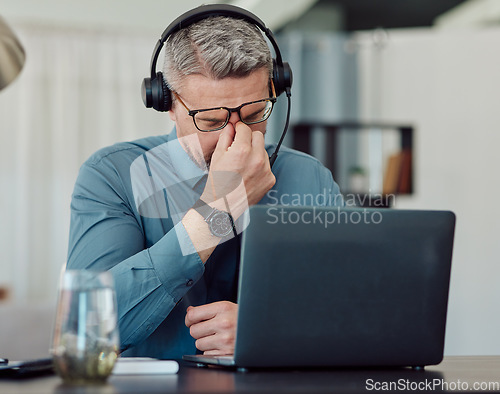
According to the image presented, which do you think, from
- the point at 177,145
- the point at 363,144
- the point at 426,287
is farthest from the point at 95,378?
the point at 363,144

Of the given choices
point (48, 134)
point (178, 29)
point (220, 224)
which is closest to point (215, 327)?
point (220, 224)

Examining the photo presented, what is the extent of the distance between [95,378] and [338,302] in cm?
33

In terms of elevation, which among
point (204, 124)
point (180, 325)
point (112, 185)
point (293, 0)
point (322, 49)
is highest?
point (293, 0)

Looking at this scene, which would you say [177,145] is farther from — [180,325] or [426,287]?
[426,287]

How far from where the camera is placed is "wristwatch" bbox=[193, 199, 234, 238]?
1038 millimetres

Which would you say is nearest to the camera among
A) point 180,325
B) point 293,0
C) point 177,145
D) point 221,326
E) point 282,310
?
point 282,310

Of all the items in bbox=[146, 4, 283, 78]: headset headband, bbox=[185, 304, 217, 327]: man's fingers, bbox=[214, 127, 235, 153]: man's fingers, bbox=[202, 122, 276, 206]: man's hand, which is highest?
bbox=[146, 4, 283, 78]: headset headband

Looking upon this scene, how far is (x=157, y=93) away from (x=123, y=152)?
0.50 feet

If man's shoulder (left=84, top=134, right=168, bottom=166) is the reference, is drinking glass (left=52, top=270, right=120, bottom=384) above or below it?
below

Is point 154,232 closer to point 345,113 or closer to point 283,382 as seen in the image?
point 283,382

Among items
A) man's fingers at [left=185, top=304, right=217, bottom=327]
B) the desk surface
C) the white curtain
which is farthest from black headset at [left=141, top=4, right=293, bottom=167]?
the white curtain

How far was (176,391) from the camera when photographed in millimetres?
677

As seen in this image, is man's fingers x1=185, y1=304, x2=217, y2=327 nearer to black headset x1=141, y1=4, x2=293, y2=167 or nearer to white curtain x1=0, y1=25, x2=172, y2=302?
black headset x1=141, y1=4, x2=293, y2=167

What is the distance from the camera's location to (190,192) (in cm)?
135
